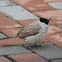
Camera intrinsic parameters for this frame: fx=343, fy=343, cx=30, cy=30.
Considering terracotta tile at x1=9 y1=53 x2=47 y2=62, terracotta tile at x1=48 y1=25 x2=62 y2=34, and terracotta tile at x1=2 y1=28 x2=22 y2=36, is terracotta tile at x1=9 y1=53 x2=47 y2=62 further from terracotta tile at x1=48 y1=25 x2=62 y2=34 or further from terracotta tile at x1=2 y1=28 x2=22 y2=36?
terracotta tile at x1=48 y1=25 x2=62 y2=34

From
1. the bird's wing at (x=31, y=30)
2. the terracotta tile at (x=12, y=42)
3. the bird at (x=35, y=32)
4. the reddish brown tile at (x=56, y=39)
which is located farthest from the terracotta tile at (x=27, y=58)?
the reddish brown tile at (x=56, y=39)

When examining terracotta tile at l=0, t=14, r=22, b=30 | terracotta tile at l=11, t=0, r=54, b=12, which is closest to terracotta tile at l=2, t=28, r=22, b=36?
terracotta tile at l=0, t=14, r=22, b=30

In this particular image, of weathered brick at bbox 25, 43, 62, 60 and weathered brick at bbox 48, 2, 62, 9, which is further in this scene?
weathered brick at bbox 48, 2, 62, 9

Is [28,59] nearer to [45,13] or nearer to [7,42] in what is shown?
[7,42]

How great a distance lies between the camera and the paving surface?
6.91 meters

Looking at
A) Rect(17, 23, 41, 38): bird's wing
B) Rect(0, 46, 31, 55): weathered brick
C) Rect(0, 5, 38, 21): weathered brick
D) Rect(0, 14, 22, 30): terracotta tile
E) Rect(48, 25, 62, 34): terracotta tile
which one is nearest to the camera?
Rect(0, 46, 31, 55): weathered brick

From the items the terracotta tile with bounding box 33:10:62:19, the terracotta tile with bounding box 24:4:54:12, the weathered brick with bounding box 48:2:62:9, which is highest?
the weathered brick with bounding box 48:2:62:9

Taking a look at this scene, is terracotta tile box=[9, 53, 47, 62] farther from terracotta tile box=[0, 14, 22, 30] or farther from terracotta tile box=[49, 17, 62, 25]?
terracotta tile box=[49, 17, 62, 25]

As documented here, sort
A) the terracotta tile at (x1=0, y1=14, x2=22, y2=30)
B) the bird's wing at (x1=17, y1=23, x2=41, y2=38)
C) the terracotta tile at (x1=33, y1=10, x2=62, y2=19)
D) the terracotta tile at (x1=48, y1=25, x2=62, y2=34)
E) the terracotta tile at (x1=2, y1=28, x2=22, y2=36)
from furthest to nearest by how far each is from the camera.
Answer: the terracotta tile at (x1=33, y1=10, x2=62, y2=19), the terracotta tile at (x1=0, y1=14, x2=22, y2=30), the terracotta tile at (x1=48, y1=25, x2=62, y2=34), the terracotta tile at (x1=2, y1=28, x2=22, y2=36), the bird's wing at (x1=17, y1=23, x2=41, y2=38)

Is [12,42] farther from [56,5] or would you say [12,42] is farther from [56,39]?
[56,5]

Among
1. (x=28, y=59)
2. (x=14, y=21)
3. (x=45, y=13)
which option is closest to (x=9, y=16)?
(x=14, y=21)

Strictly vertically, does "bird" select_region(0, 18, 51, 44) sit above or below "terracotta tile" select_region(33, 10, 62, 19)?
above

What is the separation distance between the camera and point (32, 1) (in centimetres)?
1048

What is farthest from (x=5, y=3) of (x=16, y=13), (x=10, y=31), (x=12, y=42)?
(x=12, y=42)
